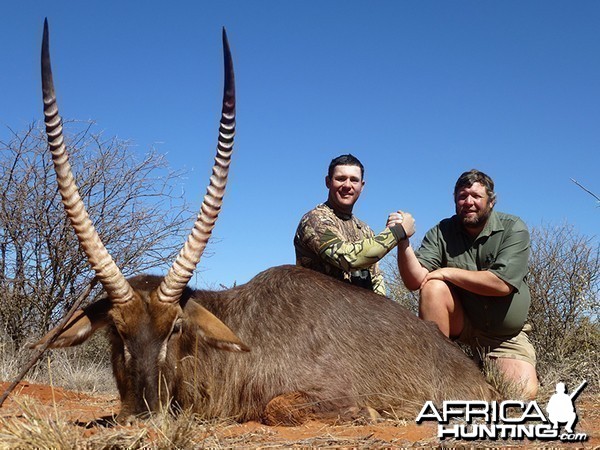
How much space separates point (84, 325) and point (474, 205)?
12.3 feet

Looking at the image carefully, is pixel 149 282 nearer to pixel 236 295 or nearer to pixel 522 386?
pixel 236 295

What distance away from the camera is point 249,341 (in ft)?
15.9

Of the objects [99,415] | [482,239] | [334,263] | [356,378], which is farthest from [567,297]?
[99,415]

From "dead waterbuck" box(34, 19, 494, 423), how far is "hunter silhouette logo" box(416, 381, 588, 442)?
0.27 metres

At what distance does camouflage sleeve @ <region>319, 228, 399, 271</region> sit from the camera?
567 centimetres

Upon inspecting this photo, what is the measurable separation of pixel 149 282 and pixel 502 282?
10.3 ft

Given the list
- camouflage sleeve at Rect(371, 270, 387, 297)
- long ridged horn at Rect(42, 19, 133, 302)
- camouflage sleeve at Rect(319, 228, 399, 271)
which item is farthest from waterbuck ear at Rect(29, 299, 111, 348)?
camouflage sleeve at Rect(371, 270, 387, 297)

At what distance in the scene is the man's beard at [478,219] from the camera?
21.4ft

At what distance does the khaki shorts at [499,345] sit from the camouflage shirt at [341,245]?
1.01 m

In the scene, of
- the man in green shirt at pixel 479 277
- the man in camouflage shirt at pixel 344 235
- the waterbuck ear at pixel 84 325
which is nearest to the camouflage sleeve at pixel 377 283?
the man in camouflage shirt at pixel 344 235

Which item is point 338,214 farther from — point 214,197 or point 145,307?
point 145,307

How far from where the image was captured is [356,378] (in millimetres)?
4875

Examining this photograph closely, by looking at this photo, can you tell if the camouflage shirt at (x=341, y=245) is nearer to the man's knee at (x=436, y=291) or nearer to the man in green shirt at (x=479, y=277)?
the man in green shirt at (x=479, y=277)

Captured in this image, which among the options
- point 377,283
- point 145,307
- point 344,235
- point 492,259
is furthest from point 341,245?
point 145,307
